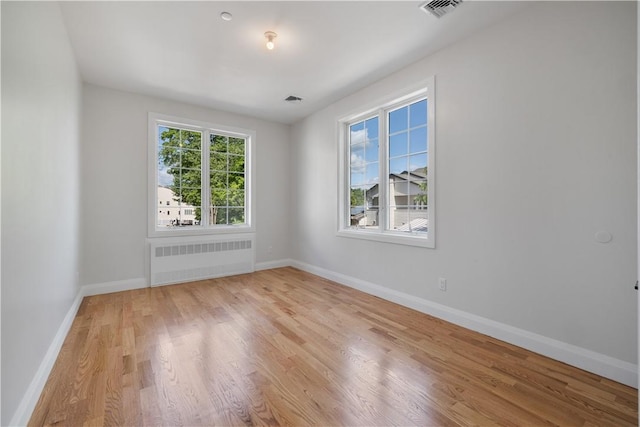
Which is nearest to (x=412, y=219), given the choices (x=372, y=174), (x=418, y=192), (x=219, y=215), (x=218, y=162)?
(x=418, y=192)

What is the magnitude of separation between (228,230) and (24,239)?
327 centimetres

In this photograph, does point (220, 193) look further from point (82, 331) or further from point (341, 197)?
point (82, 331)

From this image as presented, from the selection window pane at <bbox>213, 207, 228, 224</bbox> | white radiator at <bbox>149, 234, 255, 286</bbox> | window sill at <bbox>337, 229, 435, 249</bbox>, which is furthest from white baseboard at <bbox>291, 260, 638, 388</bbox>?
window pane at <bbox>213, 207, 228, 224</bbox>

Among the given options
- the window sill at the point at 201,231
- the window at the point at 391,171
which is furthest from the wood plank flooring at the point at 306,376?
the window sill at the point at 201,231

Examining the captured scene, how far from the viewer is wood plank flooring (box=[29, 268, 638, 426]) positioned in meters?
1.57

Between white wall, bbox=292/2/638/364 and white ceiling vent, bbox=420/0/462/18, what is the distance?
20.9 inches

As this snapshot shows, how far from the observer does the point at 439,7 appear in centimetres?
227

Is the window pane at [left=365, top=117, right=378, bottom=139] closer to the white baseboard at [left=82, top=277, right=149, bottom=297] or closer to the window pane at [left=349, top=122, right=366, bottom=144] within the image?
the window pane at [left=349, top=122, right=366, bottom=144]

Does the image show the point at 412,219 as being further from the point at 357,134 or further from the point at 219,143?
the point at 219,143

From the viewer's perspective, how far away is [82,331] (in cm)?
261

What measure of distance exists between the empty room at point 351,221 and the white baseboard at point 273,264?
88cm

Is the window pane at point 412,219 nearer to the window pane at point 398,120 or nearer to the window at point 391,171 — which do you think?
the window at point 391,171

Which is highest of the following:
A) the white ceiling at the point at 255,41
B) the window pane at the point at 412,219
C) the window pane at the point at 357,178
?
the white ceiling at the point at 255,41

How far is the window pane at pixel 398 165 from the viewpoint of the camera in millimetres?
3431
